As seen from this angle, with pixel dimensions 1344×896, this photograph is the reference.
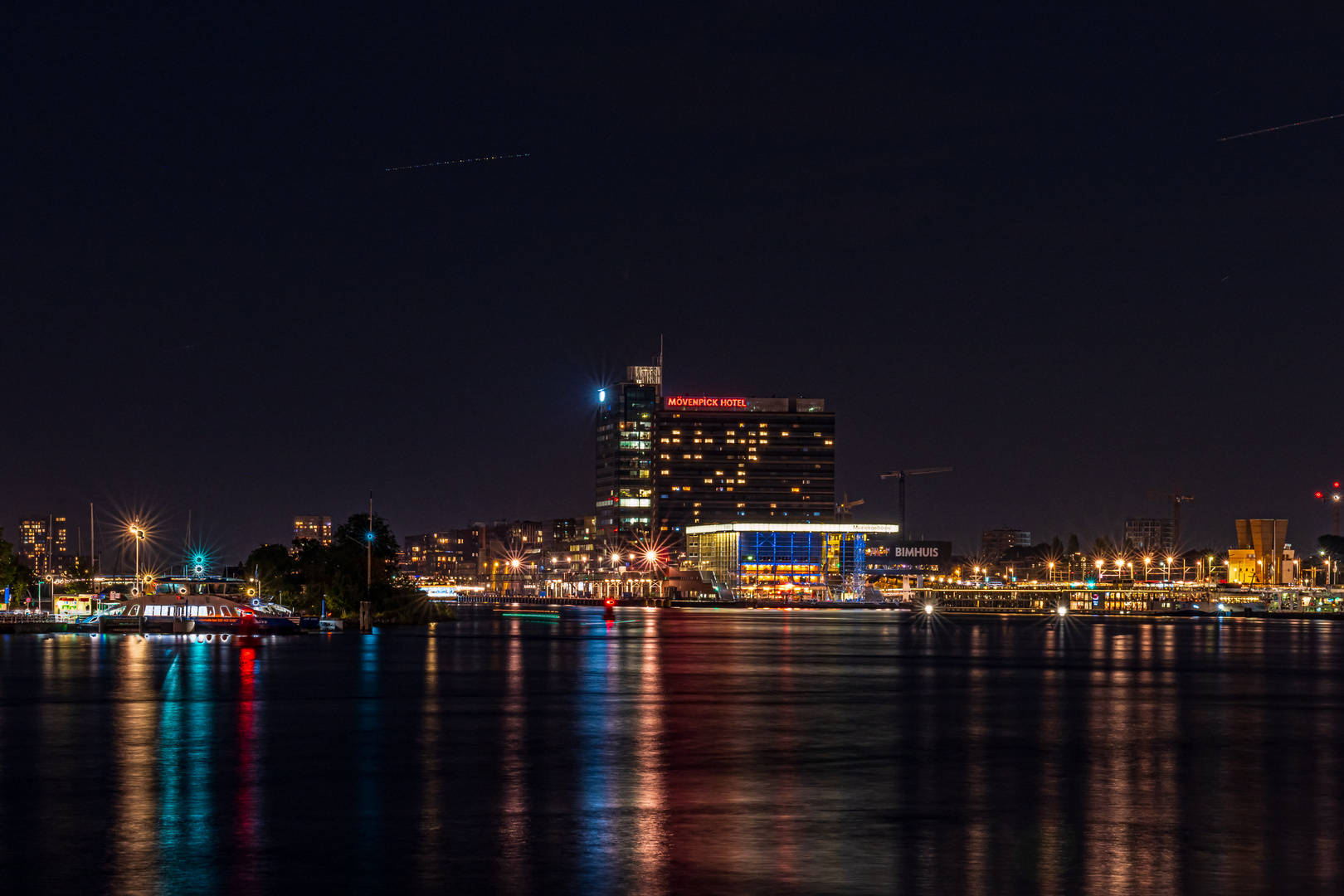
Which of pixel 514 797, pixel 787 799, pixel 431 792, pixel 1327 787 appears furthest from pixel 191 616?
pixel 1327 787

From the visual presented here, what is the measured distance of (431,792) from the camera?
29.5 m

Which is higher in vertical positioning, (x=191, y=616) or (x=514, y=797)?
(x=514, y=797)

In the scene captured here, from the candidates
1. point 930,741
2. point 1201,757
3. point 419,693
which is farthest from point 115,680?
point 1201,757

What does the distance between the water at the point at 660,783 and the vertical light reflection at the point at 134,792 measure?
0.10 m

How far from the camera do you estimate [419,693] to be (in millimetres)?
56812

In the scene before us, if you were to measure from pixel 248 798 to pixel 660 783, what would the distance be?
26.4ft

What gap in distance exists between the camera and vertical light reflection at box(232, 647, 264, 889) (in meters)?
21.7

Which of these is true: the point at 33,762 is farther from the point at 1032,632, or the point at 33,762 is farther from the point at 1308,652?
the point at 1032,632

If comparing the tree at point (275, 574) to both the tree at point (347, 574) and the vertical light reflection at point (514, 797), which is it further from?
the vertical light reflection at point (514, 797)

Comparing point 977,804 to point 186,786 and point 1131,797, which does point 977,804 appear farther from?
point 186,786

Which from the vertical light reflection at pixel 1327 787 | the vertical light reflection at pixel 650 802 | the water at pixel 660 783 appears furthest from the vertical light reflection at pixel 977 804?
the vertical light reflection at pixel 1327 787

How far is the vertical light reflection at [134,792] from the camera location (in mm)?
21062

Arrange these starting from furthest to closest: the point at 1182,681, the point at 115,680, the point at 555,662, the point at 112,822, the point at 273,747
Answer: the point at 555,662 → the point at 1182,681 → the point at 115,680 → the point at 273,747 → the point at 112,822

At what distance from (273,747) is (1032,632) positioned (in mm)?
132185
